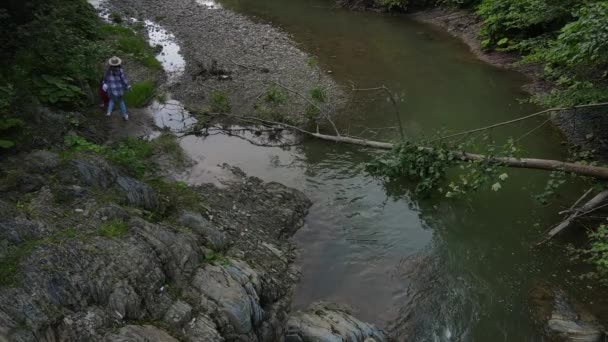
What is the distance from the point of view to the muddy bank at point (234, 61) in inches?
683

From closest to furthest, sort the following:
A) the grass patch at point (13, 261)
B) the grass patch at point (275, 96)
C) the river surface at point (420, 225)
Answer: the grass patch at point (13, 261) < the river surface at point (420, 225) < the grass patch at point (275, 96)

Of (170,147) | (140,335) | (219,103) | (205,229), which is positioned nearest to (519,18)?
(219,103)

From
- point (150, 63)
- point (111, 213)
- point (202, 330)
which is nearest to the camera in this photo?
Result: point (202, 330)

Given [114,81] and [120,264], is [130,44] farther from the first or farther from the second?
[120,264]

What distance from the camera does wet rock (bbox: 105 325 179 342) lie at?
18.6ft

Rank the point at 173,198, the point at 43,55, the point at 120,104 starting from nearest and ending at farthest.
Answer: the point at 173,198
the point at 43,55
the point at 120,104

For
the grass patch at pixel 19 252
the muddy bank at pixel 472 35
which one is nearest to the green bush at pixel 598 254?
the grass patch at pixel 19 252

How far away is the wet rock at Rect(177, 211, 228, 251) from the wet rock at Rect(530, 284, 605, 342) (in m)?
6.37

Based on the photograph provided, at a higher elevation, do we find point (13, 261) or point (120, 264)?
point (13, 261)

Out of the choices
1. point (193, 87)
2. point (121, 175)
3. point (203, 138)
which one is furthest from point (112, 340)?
point (193, 87)

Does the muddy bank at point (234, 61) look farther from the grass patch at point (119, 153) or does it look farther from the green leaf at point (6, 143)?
the green leaf at point (6, 143)

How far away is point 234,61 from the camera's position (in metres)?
21.1

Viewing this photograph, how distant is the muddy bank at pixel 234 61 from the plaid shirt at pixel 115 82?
10.3 ft

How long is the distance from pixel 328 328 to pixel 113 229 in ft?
13.4
